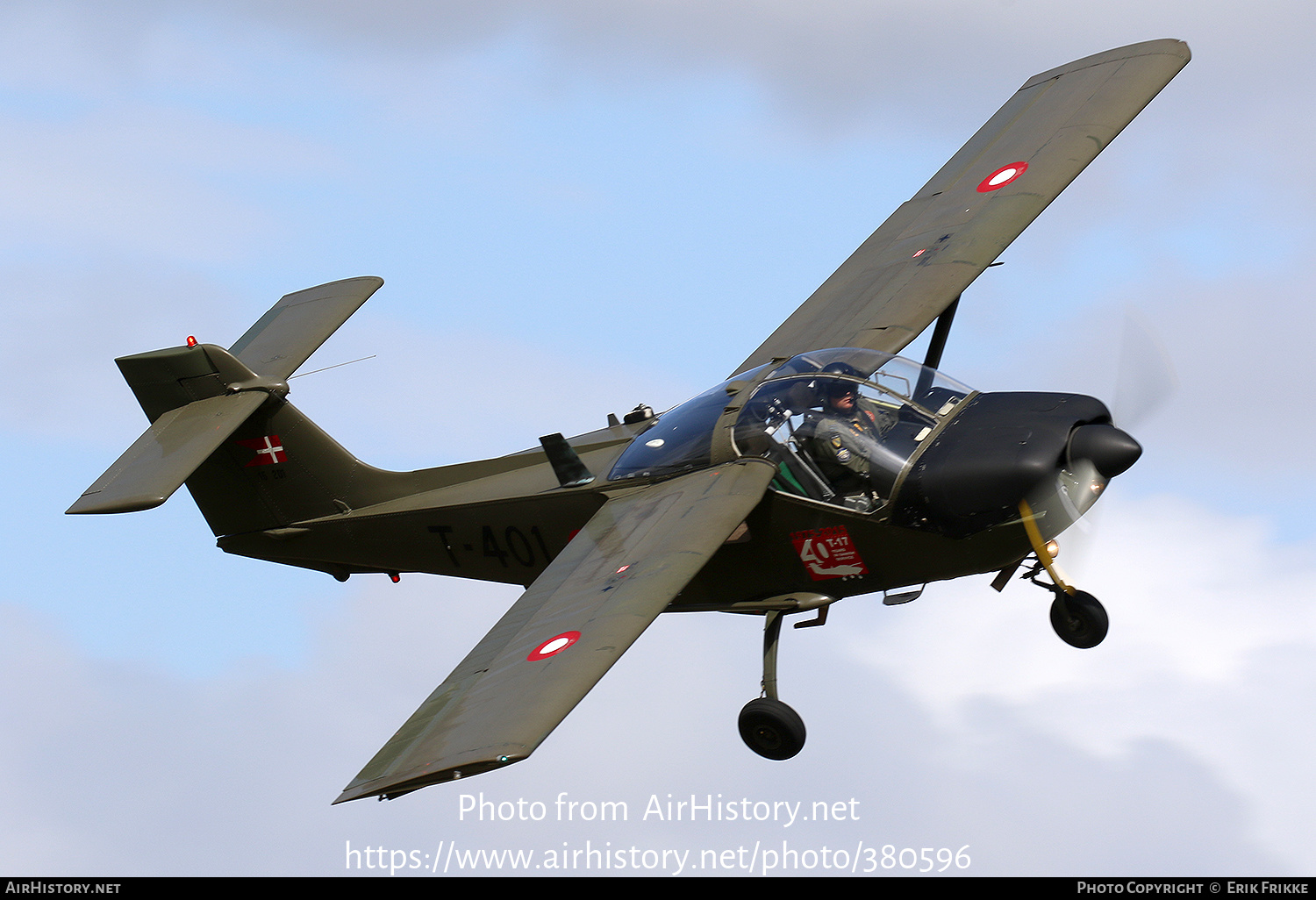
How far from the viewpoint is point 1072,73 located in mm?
19766

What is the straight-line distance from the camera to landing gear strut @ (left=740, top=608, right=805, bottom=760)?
1452 cm

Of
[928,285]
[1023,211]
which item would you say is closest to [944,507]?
[928,285]

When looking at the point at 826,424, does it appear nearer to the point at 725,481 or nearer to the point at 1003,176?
the point at 725,481

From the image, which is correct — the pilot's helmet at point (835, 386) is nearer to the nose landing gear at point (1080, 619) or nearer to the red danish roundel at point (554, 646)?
the nose landing gear at point (1080, 619)

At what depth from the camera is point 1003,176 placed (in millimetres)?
18391

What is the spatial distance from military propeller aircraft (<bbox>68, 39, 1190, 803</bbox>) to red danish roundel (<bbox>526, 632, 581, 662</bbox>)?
0.03 meters

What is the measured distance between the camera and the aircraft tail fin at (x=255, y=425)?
16656 millimetres

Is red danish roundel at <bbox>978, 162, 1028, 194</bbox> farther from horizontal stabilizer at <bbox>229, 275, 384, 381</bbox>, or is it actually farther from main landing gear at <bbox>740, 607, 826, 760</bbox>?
horizontal stabilizer at <bbox>229, 275, 384, 381</bbox>

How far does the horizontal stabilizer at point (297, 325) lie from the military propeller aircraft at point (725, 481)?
1.3 inches

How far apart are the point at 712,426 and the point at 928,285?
3.25m

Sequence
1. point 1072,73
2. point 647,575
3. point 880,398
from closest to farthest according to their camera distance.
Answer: point 647,575 → point 880,398 → point 1072,73

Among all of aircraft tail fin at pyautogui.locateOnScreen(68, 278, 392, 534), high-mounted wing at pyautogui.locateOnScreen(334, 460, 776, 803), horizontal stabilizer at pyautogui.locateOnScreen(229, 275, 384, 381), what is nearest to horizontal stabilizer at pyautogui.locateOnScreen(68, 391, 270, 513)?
aircraft tail fin at pyautogui.locateOnScreen(68, 278, 392, 534)

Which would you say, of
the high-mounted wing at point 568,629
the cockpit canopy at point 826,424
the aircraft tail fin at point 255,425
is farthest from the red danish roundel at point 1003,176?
the aircraft tail fin at point 255,425

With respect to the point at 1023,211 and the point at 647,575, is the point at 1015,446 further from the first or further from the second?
the point at 1023,211
